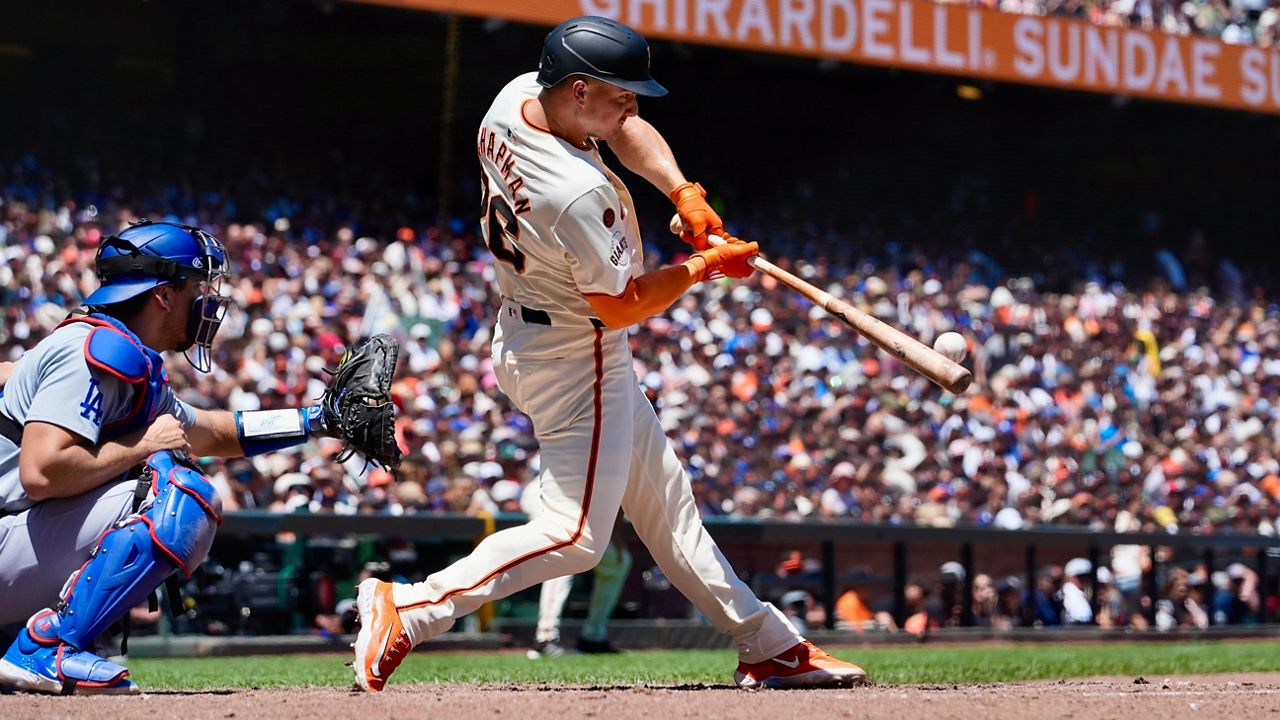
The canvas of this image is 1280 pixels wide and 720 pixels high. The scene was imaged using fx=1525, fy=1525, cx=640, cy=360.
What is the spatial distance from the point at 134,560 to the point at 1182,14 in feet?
58.3

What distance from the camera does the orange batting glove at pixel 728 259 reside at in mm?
4020

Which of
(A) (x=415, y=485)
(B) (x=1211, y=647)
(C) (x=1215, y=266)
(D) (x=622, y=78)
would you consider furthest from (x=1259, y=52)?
(D) (x=622, y=78)

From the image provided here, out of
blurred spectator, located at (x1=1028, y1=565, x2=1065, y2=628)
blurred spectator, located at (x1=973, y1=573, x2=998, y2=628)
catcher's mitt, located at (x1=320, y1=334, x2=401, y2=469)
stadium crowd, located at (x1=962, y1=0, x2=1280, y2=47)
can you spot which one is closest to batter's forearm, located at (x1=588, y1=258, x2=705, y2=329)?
catcher's mitt, located at (x1=320, y1=334, x2=401, y2=469)

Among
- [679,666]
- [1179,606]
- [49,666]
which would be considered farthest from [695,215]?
[1179,606]

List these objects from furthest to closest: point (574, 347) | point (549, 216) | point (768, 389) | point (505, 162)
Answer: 1. point (768, 389)
2. point (574, 347)
3. point (505, 162)
4. point (549, 216)

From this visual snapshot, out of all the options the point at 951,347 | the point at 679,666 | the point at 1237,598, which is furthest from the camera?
the point at 1237,598

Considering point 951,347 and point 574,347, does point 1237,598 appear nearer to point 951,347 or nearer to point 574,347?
point 951,347

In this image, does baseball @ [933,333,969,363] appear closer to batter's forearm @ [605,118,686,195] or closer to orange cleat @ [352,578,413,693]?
batter's forearm @ [605,118,686,195]

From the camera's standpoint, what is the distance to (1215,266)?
65.8ft

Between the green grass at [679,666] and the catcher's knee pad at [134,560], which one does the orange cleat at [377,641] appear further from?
the green grass at [679,666]

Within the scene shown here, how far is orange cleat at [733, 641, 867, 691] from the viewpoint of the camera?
4.22 metres

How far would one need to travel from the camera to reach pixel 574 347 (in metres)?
3.99

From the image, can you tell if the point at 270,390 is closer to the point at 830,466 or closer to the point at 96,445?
the point at 830,466

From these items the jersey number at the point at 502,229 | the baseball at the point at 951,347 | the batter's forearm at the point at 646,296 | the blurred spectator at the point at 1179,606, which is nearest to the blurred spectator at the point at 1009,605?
the blurred spectator at the point at 1179,606
